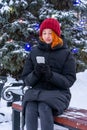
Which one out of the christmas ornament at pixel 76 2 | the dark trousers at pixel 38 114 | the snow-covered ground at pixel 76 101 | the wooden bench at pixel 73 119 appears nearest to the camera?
the wooden bench at pixel 73 119

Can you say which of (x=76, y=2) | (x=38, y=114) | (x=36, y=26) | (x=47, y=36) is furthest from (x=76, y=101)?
(x=38, y=114)

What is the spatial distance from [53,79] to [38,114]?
39cm

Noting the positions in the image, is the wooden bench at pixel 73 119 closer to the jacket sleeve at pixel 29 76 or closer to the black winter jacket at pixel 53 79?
the black winter jacket at pixel 53 79

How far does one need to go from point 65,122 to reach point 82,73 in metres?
7.01

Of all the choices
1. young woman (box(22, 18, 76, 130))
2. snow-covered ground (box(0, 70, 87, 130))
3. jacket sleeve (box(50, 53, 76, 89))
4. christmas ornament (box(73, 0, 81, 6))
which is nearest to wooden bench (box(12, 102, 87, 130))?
young woman (box(22, 18, 76, 130))

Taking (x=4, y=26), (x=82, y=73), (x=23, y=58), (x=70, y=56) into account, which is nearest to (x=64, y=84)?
(x=70, y=56)

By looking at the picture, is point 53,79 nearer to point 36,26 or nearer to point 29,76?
point 29,76

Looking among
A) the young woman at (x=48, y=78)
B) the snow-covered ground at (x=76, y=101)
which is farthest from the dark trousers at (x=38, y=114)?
the snow-covered ground at (x=76, y=101)

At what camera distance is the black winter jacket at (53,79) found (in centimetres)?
409

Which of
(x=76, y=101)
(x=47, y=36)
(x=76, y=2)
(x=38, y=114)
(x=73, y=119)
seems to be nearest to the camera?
(x=73, y=119)

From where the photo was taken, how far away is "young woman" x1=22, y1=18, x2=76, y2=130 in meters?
4.02

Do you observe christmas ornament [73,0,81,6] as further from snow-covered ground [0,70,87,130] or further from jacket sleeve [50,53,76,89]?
jacket sleeve [50,53,76,89]

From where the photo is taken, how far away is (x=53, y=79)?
411 centimetres

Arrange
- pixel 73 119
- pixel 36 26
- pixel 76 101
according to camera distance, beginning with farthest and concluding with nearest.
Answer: pixel 36 26, pixel 76 101, pixel 73 119
